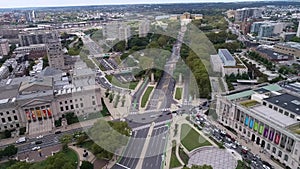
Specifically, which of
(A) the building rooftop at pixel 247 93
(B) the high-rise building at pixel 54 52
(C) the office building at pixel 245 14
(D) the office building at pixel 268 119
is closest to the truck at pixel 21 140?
(D) the office building at pixel 268 119

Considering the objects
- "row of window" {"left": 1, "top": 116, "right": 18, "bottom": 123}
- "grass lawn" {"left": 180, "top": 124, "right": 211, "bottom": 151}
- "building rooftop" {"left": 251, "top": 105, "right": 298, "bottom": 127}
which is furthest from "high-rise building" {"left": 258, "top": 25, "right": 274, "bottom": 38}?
"row of window" {"left": 1, "top": 116, "right": 18, "bottom": 123}

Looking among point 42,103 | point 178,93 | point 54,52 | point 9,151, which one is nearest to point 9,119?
point 42,103

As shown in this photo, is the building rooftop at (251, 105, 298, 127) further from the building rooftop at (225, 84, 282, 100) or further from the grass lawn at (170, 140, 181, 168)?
the grass lawn at (170, 140, 181, 168)

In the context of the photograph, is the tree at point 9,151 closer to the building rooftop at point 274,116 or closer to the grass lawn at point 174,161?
the grass lawn at point 174,161

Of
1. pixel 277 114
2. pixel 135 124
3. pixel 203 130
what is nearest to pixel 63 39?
pixel 135 124

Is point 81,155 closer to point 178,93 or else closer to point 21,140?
point 21,140
